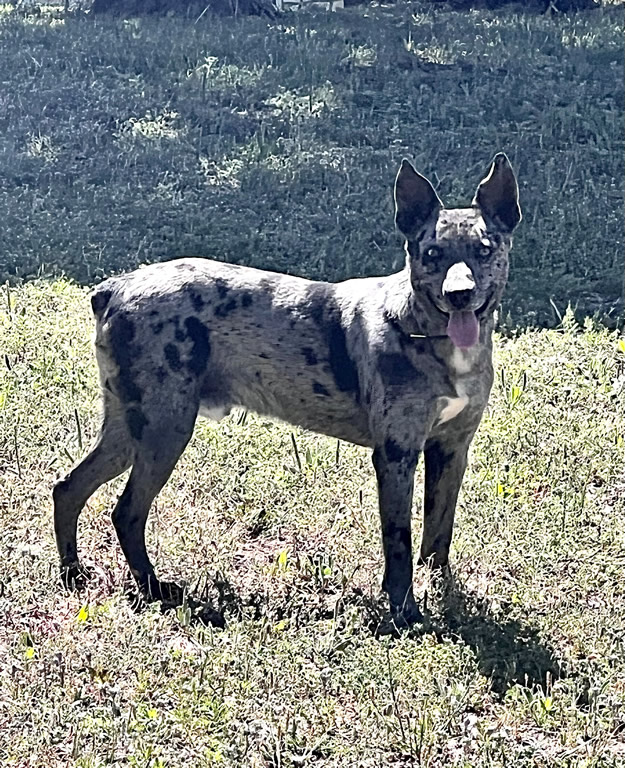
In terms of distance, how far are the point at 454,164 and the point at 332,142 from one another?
136cm

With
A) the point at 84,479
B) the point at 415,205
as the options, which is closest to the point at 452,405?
the point at 415,205

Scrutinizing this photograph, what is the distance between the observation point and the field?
4699 mm

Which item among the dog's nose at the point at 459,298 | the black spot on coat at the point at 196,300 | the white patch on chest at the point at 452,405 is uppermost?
the dog's nose at the point at 459,298

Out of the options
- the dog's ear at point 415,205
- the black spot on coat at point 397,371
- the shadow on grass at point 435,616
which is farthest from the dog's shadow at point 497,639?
the dog's ear at point 415,205

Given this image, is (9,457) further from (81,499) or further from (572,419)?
(572,419)

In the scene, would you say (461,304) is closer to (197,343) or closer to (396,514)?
(396,514)

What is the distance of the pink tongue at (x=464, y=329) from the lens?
5312 millimetres

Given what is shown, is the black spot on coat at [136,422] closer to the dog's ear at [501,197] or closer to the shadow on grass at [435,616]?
the shadow on grass at [435,616]

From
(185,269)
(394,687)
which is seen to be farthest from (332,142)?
(394,687)

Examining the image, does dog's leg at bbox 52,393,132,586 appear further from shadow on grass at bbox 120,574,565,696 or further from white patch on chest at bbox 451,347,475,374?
white patch on chest at bbox 451,347,475,374

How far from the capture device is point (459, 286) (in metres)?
5.19

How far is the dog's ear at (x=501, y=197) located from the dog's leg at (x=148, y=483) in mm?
1499

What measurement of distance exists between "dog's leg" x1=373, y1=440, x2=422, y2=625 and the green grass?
A: 0.49 ft

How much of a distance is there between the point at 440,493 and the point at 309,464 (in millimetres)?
1133
